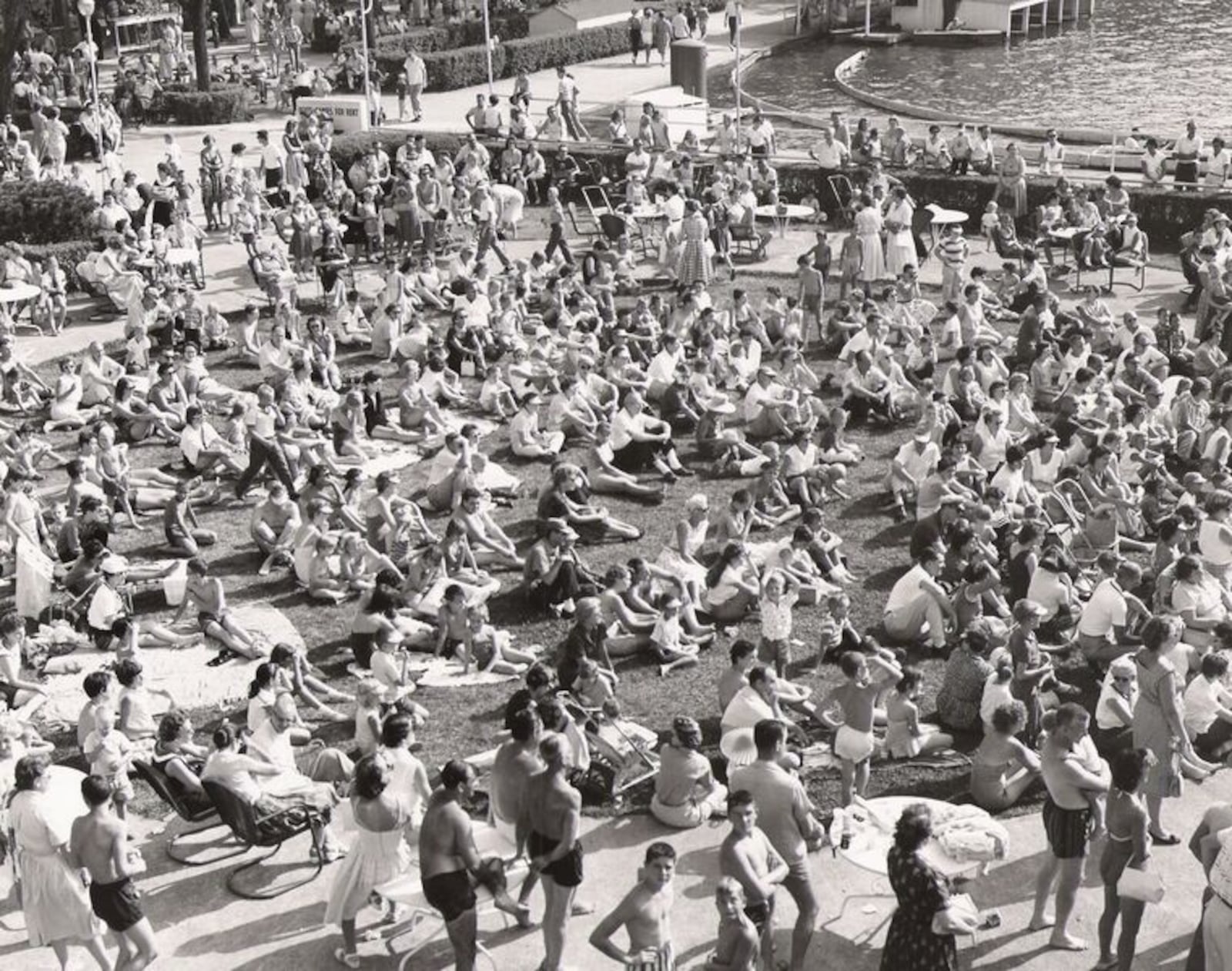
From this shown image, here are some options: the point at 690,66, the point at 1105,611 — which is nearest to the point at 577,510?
the point at 1105,611

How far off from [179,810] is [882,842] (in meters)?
4.64

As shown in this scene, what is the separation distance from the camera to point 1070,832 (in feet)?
33.7

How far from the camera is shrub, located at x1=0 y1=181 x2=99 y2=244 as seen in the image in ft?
91.1

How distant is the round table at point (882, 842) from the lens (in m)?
10.4

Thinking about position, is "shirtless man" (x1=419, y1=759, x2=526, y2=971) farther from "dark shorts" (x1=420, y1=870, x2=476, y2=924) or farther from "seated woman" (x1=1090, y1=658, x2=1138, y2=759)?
"seated woman" (x1=1090, y1=658, x2=1138, y2=759)

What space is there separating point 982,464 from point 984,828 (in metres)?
7.88

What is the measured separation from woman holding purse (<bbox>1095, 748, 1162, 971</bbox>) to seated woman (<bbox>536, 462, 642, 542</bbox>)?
8.02m

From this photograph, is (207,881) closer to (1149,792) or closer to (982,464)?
(1149,792)

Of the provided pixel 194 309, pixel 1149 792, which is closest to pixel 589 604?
pixel 1149 792

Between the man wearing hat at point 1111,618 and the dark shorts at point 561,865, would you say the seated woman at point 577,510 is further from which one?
the dark shorts at point 561,865

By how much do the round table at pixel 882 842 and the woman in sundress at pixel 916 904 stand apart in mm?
987

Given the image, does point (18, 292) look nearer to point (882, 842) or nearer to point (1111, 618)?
point (1111, 618)

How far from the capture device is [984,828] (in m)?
10.7

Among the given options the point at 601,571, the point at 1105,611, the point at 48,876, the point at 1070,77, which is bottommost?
the point at 601,571
